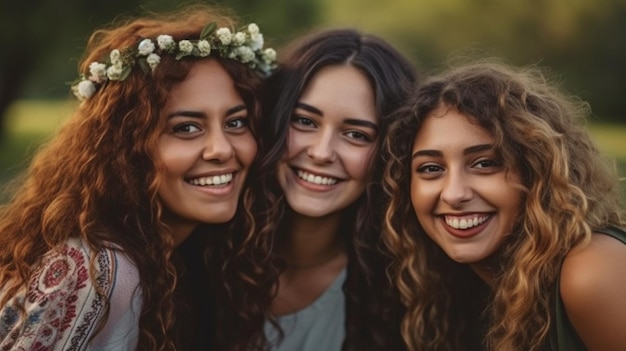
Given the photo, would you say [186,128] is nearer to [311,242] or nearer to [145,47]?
[145,47]

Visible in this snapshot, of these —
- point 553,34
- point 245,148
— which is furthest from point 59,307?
point 553,34

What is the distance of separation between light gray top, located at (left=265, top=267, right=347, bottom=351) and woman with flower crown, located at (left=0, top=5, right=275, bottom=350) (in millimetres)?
891

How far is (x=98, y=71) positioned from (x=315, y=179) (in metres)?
1.29

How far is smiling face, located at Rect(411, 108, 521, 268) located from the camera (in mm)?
3721

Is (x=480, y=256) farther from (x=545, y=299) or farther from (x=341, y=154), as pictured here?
(x=341, y=154)

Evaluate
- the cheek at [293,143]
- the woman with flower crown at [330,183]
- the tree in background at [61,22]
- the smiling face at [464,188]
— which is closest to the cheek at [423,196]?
the smiling face at [464,188]

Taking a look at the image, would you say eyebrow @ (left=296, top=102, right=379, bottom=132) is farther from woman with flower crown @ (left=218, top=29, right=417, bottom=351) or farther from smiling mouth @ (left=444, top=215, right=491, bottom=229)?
smiling mouth @ (left=444, top=215, right=491, bottom=229)

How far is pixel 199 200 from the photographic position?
13.8 ft

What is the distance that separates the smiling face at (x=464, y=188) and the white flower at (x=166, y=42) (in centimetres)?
132

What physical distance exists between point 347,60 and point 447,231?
1.25 m

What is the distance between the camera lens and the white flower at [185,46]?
4098mm

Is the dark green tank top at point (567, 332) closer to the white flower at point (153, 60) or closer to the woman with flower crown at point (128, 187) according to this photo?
the woman with flower crown at point (128, 187)

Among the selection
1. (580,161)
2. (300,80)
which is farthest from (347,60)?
(580,161)

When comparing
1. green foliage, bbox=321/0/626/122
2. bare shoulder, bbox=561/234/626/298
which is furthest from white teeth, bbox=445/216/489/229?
green foliage, bbox=321/0/626/122
